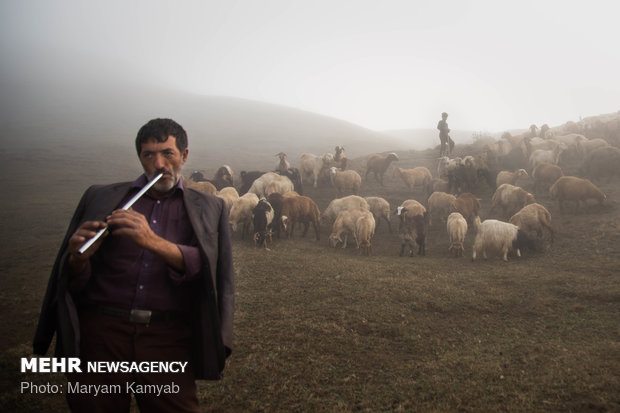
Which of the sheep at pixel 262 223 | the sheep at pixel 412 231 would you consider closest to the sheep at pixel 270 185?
the sheep at pixel 262 223

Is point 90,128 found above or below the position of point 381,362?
above

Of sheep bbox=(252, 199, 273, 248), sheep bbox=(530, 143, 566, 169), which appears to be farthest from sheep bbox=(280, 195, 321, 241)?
sheep bbox=(530, 143, 566, 169)

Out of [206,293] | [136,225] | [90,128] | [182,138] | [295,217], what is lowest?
[295,217]

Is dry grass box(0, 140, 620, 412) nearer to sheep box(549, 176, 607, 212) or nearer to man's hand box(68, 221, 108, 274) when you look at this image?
sheep box(549, 176, 607, 212)

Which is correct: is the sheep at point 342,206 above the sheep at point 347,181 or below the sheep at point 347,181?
below

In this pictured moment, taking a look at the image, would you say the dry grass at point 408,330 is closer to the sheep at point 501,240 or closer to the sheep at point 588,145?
the sheep at point 501,240

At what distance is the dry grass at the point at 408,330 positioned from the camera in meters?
4.04

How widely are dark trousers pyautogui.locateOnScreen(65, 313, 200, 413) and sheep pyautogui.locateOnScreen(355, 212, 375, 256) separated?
30.4ft

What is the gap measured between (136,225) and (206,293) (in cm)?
56

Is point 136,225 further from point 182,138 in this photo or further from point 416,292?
point 416,292

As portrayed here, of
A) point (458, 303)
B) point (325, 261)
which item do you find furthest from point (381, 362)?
point (325, 261)

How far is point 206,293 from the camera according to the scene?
207 cm

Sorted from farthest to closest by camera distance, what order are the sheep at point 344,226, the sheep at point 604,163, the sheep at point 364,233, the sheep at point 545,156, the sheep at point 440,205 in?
the sheep at point 545,156 < the sheep at point 604,163 < the sheep at point 440,205 < the sheep at point 344,226 < the sheep at point 364,233

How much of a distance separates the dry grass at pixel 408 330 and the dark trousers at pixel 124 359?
2160 mm
